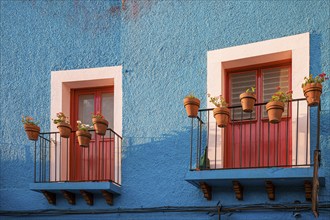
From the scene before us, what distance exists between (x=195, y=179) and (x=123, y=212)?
1566mm

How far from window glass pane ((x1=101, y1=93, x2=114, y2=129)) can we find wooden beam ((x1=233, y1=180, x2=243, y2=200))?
2.59 m

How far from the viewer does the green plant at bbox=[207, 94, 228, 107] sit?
10.3 m

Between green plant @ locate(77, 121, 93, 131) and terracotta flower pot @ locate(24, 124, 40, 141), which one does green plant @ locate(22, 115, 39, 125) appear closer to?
terracotta flower pot @ locate(24, 124, 40, 141)

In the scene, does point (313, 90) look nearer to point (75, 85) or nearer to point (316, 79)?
point (316, 79)

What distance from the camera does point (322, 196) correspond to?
9.88m

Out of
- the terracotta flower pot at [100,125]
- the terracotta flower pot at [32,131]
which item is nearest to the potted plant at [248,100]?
the terracotta flower pot at [100,125]

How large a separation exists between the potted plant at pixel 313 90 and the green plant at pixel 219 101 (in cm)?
120

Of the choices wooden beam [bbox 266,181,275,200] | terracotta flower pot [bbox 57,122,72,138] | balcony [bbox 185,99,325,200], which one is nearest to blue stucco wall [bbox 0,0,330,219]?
wooden beam [bbox 266,181,275,200]

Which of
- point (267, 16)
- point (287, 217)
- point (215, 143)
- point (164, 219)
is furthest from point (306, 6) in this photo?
point (164, 219)

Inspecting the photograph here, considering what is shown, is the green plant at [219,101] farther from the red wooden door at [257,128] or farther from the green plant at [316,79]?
the green plant at [316,79]

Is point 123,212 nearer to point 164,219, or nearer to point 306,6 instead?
point 164,219

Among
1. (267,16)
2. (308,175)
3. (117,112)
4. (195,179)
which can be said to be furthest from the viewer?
(117,112)

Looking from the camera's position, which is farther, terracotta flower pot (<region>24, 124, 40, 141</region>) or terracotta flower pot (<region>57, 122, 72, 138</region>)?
terracotta flower pot (<region>24, 124, 40, 141</region>)

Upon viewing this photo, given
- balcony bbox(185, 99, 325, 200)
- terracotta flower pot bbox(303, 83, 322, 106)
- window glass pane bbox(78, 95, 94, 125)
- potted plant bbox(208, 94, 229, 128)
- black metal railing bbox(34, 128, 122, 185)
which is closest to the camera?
terracotta flower pot bbox(303, 83, 322, 106)
